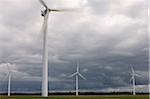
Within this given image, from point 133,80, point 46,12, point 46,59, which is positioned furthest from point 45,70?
point 133,80

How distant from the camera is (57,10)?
7106 centimetres

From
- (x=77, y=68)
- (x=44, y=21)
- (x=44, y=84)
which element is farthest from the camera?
(x=77, y=68)

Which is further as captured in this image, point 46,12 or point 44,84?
point 46,12

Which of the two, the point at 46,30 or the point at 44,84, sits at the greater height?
the point at 46,30

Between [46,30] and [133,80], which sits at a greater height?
[46,30]

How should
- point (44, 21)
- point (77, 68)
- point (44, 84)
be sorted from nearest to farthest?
1. point (44, 84)
2. point (44, 21)
3. point (77, 68)

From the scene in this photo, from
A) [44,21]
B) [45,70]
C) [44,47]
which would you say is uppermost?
[44,21]

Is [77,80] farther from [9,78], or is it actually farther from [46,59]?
[46,59]

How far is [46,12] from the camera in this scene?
236 ft

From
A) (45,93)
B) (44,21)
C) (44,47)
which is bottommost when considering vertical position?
(45,93)

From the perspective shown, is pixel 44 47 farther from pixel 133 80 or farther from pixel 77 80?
pixel 133 80

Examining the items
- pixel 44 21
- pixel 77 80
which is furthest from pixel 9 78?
pixel 44 21

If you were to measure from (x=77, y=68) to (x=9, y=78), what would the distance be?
2025 cm

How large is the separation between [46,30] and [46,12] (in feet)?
14.6
